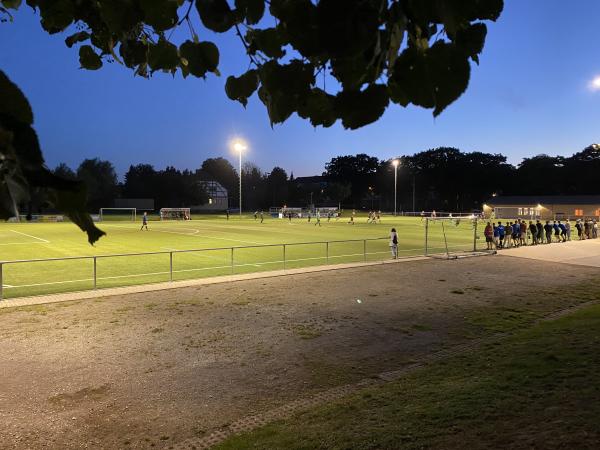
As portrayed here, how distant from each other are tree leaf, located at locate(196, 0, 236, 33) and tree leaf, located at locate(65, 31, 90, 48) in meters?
1.25

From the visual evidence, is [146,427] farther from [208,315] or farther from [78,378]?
[208,315]

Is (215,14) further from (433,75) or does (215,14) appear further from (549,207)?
(549,207)

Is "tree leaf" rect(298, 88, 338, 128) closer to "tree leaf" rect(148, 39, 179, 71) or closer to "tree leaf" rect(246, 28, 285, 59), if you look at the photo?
"tree leaf" rect(246, 28, 285, 59)

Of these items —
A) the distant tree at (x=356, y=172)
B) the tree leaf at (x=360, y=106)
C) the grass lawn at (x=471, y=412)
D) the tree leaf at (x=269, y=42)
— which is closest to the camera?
the tree leaf at (x=360, y=106)

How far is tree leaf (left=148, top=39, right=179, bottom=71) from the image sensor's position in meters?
2.32

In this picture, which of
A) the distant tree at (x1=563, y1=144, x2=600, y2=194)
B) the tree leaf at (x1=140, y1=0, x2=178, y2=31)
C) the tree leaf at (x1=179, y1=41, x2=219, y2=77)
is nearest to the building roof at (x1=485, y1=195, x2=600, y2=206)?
Result: the distant tree at (x1=563, y1=144, x2=600, y2=194)

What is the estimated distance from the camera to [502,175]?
12325 centimetres

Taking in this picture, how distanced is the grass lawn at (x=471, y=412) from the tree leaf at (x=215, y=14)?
467 centimetres

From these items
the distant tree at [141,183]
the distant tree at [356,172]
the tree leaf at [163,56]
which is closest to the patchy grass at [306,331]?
the tree leaf at [163,56]

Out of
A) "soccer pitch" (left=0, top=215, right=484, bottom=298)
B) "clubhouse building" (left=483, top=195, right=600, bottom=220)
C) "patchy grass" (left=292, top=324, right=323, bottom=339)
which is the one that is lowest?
"patchy grass" (left=292, top=324, right=323, bottom=339)

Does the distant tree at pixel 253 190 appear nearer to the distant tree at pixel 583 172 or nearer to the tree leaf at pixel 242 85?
the distant tree at pixel 583 172

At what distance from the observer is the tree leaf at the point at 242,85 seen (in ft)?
7.58

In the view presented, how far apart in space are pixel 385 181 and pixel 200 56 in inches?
5571

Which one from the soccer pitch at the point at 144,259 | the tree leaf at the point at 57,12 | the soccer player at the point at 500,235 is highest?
the tree leaf at the point at 57,12
